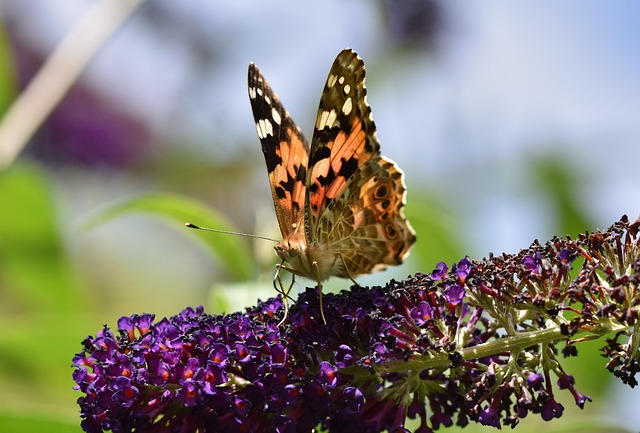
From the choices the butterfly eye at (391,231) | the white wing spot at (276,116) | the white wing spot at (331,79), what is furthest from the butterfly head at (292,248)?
the white wing spot at (331,79)

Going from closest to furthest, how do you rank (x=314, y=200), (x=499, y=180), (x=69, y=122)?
(x=314, y=200)
(x=499, y=180)
(x=69, y=122)

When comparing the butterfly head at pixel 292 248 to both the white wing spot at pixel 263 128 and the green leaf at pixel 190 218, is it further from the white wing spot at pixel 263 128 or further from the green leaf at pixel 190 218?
the green leaf at pixel 190 218

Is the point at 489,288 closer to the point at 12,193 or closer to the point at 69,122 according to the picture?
the point at 12,193

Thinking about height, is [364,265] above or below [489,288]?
above

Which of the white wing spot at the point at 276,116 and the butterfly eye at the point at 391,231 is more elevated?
the white wing spot at the point at 276,116

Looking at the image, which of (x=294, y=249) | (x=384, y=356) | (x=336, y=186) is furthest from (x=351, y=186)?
(x=384, y=356)

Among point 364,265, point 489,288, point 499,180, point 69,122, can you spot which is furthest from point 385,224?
point 69,122

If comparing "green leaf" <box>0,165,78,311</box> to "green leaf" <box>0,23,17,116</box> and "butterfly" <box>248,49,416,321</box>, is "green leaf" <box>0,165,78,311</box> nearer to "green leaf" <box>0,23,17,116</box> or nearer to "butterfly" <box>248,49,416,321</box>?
"green leaf" <box>0,23,17,116</box>

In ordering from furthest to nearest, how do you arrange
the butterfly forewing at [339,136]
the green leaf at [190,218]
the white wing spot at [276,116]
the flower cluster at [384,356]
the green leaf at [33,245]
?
the green leaf at [33,245] < the green leaf at [190,218] < the white wing spot at [276,116] < the butterfly forewing at [339,136] < the flower cluster at [384,356]
